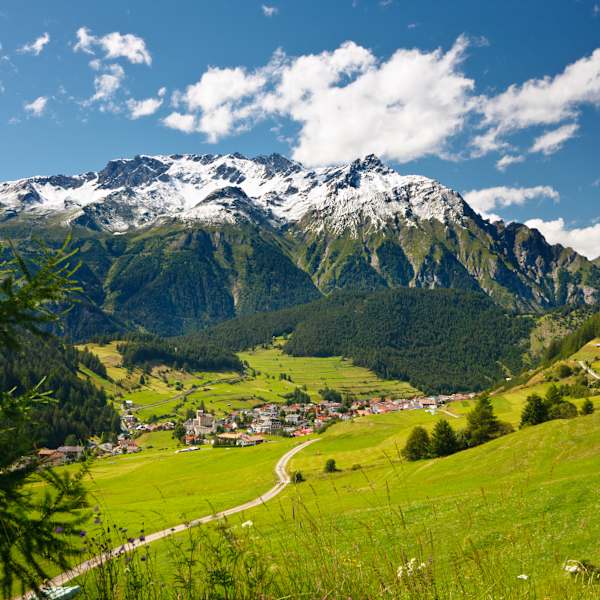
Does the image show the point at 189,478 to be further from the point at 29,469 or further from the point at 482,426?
the point at 29,469

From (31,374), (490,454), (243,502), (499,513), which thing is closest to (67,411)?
(31,374)

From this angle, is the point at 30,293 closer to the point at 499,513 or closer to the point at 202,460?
Result: the point at 499,513

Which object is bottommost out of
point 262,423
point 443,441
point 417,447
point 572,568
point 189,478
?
point 262,423

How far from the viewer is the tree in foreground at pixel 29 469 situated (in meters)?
8.06

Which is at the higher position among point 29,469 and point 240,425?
point 29,469

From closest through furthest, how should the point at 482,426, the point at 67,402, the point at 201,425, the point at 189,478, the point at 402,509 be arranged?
the point at 402,509 → the point at 482,426 → the point at 189,478 → the point at 201,425 → the point at 67,402

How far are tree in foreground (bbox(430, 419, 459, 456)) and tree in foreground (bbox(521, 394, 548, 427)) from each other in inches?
352

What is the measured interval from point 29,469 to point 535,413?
61.7 m

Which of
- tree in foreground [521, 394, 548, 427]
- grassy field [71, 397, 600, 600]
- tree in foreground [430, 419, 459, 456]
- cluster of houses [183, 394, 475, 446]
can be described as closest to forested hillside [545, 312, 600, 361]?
cluster of houses [183, 394, 475, 446]

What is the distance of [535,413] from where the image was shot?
5875 centimetres

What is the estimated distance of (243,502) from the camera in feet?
170

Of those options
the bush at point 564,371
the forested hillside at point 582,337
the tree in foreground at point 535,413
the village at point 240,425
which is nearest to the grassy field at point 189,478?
the village at point 240,425

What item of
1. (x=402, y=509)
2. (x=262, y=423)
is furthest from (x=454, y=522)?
(x=262, y=423)

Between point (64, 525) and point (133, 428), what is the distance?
181785 mm
